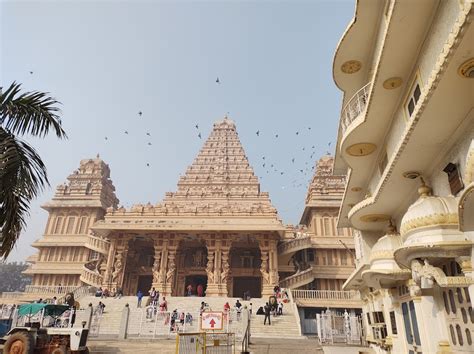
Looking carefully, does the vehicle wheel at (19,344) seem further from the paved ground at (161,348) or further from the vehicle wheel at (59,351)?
the paved ground at (161,348)

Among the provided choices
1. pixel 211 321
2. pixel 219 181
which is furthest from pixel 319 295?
pixel 219 181

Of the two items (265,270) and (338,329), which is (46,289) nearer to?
(265,270)

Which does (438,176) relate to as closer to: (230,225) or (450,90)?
(450,90)

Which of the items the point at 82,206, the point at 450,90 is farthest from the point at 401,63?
the point at 82,206

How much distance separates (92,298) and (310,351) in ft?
55.9

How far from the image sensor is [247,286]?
29.7 meters

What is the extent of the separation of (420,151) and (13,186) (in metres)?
7.77

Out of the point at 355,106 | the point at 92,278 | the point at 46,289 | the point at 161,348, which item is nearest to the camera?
the point at 355,106

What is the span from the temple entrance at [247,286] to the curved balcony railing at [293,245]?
367 cm

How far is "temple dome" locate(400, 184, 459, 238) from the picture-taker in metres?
6.21

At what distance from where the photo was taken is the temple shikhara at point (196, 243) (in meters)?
26.7

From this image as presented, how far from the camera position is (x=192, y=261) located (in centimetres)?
2972

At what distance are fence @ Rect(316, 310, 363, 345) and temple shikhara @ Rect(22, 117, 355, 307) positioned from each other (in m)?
9.07

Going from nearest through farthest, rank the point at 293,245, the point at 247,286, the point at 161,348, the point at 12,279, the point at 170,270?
the point at 161,348, the point at 170,270, the point at 293,245, the point at 247,286, the point at 12,279
